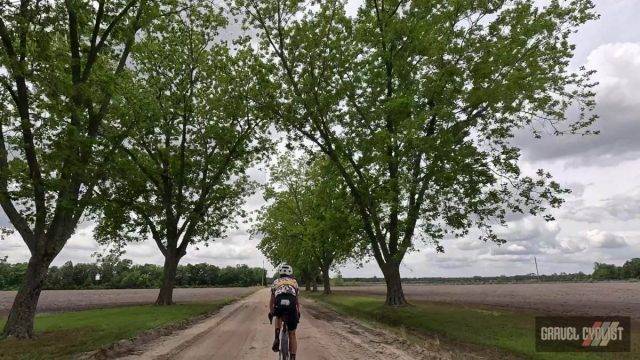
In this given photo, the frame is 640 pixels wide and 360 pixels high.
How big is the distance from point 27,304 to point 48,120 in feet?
22.3

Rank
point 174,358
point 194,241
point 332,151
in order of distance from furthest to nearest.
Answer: point 194,241 < point 332,151 < point 174,358

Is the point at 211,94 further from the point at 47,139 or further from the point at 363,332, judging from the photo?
the point at 363,332

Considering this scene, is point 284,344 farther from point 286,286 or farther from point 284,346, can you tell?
point 286,286

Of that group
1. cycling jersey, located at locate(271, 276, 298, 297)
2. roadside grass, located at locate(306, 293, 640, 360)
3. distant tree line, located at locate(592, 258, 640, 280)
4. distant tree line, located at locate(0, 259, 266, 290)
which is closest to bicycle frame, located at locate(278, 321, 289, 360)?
cycling jersey, located at locate(271, 276, 298, 297)

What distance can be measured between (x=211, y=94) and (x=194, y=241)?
1257 cm

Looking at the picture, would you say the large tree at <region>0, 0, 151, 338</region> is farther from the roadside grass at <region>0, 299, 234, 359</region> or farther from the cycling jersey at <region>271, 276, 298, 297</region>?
the cycling jersey at <region>271, 276, 298, 297</region>

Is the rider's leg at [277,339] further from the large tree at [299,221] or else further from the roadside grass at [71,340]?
the large tree at [299,221]

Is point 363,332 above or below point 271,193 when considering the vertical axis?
below

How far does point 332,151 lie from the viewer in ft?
95.0

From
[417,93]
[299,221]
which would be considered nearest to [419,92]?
[417,93]

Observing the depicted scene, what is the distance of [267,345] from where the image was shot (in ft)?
45.1

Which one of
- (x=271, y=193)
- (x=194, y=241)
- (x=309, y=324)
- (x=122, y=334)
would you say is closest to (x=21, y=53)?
(x=122, y=334)

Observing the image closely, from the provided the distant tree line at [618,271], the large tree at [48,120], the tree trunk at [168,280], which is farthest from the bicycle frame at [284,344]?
the distant tree line at [618,271]

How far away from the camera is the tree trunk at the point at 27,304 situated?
1636cm
